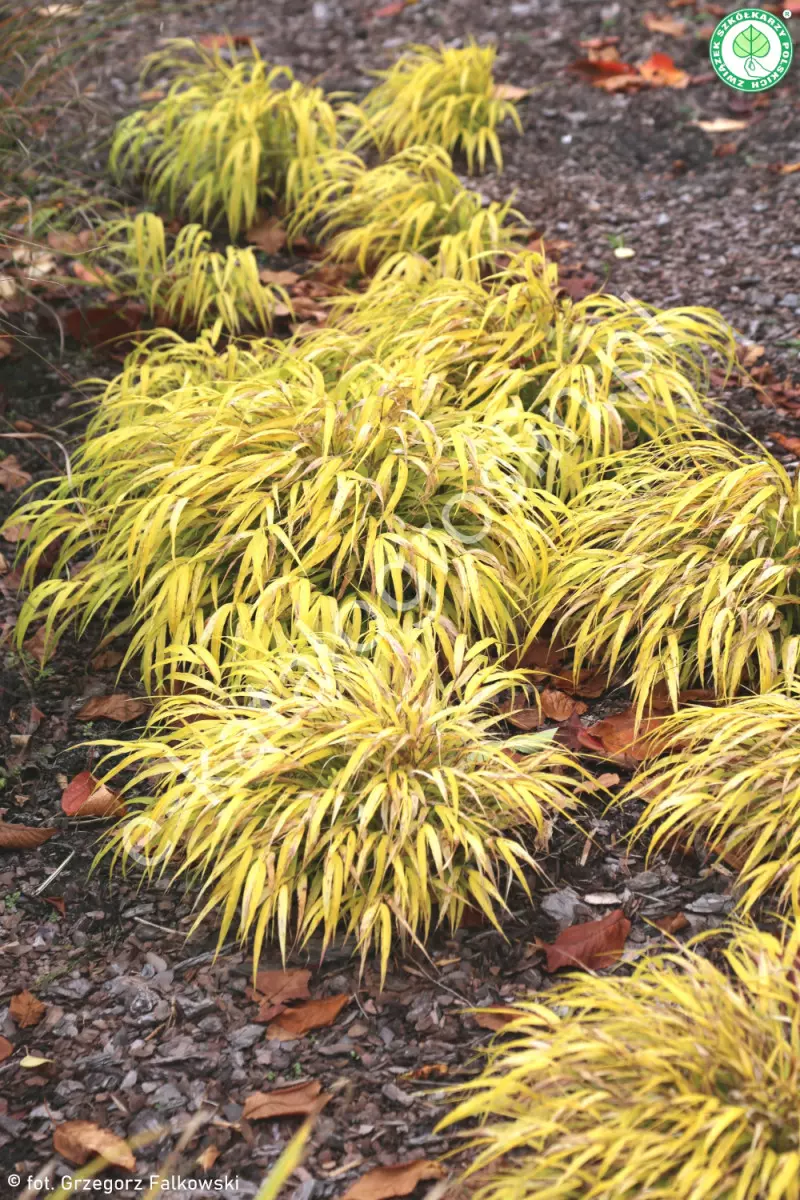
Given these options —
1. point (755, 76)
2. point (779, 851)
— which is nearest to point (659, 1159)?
point (779, 851)

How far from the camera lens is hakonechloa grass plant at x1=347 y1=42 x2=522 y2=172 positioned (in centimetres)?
452

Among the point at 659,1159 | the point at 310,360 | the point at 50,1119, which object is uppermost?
the point at 310,360

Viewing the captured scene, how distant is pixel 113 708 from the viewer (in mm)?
2740

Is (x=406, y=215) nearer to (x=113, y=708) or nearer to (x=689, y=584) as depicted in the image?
(x=689, y=584)

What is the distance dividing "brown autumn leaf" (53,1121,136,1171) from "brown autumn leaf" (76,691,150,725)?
1007 millimetres

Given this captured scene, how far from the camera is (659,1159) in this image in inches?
62.4

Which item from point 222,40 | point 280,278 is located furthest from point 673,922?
point 222,40

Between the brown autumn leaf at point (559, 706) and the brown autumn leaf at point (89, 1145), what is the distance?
1.24 metres

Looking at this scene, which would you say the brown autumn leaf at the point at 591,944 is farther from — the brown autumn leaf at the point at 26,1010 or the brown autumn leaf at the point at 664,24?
the brown autumn leaf at the point at 664,24

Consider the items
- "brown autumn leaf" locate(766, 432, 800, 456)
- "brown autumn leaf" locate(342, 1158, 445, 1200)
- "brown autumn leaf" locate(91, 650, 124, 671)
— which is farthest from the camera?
"brown autumn leaf" locate(766, 432, 800, 456)

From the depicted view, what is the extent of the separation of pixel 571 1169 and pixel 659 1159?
0.41 ft

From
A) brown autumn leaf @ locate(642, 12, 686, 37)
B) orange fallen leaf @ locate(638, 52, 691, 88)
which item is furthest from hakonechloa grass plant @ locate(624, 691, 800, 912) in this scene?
brown autumn leaf @ locate(642, 12, 686, 37)

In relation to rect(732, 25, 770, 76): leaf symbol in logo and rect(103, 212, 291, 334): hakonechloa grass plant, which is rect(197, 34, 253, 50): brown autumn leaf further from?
rect(732, 25, 770, 76): leaf symbol in logo

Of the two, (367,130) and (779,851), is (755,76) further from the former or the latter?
(779,851)
